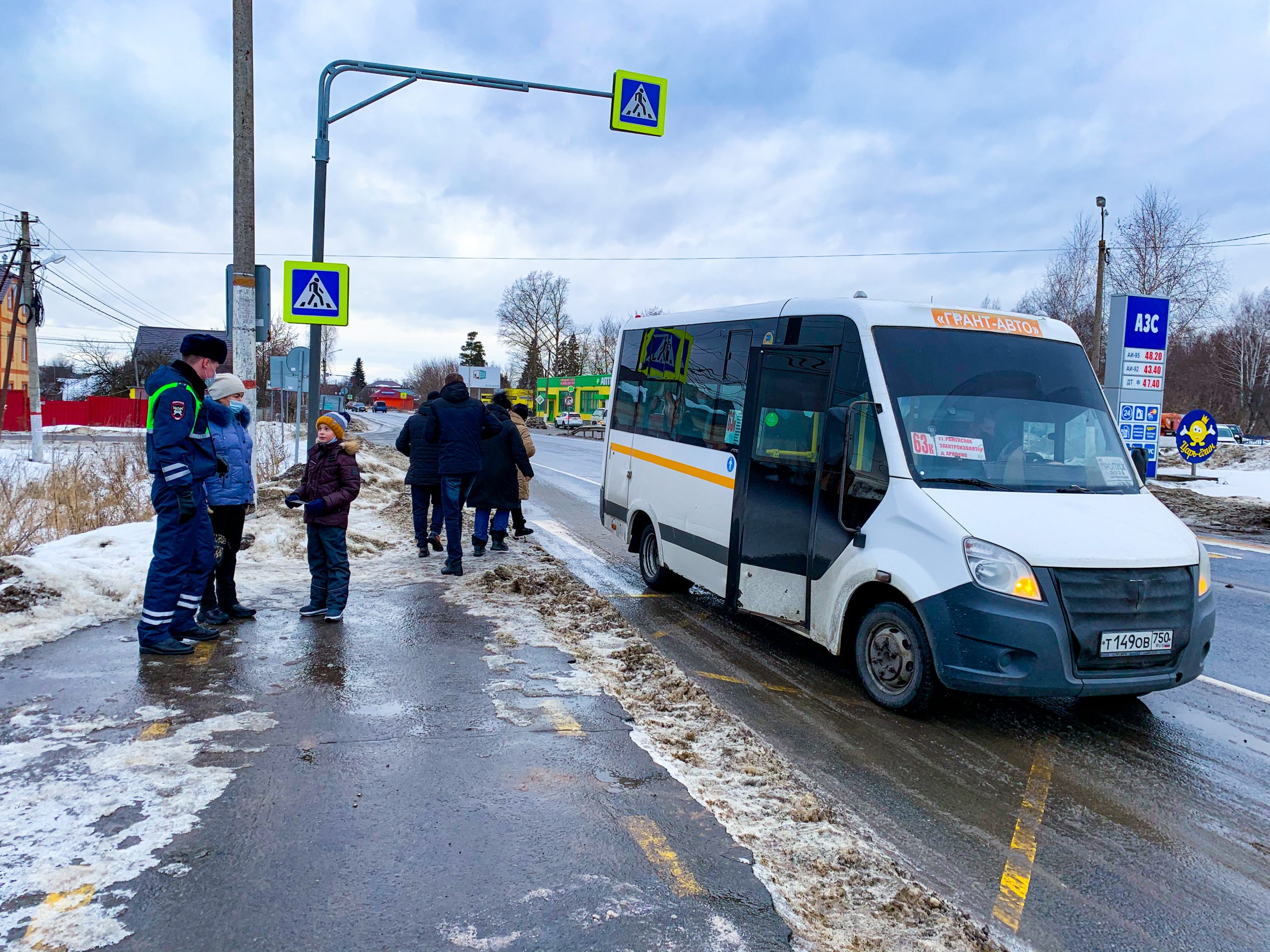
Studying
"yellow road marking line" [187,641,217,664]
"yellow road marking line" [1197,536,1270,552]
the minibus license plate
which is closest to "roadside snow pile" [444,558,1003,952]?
the minibus license plate

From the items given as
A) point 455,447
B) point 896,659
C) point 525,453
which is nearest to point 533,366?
point 525,453

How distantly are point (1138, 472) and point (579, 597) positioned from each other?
438 centimetres

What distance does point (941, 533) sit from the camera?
4.58m

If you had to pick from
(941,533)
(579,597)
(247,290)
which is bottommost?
(579,597)

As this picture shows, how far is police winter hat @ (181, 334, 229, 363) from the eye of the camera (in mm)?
5762

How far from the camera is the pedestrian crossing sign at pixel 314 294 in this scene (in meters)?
11.4

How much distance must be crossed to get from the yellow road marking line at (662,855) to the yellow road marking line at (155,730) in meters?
2.40

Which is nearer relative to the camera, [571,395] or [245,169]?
[245,169]

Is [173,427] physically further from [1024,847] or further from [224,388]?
[1024,847]

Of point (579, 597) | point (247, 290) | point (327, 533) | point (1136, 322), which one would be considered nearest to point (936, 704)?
point (579, 597)

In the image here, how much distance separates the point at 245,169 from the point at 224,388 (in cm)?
573

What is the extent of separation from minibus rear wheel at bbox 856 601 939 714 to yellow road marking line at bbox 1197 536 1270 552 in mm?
9700

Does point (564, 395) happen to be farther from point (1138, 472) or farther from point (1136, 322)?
point (1138, 472)

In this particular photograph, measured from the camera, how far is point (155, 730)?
429 centimetres
